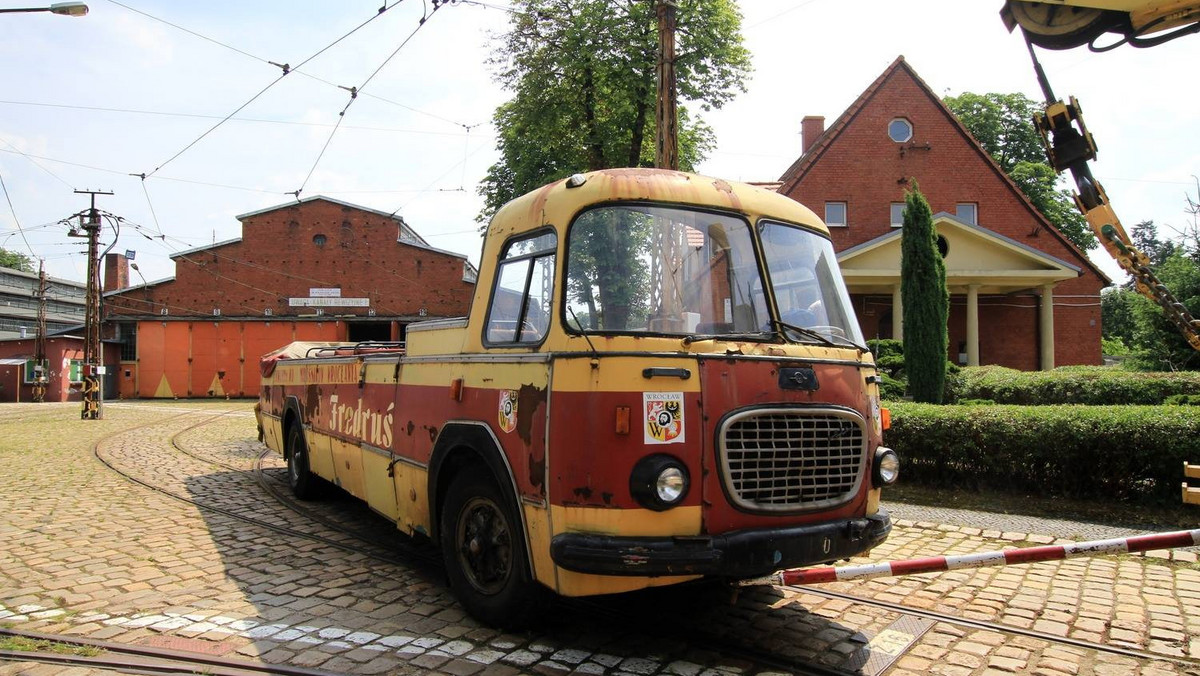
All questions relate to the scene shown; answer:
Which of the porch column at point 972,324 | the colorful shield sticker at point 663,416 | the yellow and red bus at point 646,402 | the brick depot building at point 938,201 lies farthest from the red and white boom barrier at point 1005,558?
the brick depot building at point 938,201

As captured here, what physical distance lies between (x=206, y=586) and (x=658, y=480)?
391 centimetres

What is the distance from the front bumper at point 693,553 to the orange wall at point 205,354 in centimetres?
3883

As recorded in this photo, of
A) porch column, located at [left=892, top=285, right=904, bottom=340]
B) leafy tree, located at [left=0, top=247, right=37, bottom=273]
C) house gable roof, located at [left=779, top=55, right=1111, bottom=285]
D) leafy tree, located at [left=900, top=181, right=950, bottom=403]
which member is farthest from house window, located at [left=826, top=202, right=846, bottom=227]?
leafy tree, located at [left=0, top=247, right=37, bottom=273]

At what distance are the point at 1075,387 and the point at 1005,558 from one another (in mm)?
14044

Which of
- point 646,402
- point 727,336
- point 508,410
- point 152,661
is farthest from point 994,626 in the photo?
point 152,661

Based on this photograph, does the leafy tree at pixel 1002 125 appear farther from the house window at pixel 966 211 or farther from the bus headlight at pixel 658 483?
the bus headlight at pixel 658 483

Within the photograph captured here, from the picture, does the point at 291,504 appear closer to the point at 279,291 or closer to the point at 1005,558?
the point at 1005,558

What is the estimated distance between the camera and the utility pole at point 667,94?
1170 cm

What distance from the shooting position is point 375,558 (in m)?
6.53

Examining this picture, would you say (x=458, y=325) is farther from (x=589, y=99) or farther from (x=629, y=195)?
(x=589, y=99)

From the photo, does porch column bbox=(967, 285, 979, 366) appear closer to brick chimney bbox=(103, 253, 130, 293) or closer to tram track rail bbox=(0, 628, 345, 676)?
tram track rail bbox=(0, 628, 345, 676)

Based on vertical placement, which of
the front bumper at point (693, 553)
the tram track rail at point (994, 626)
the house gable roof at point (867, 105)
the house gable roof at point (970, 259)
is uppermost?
the house gable roof at point (867, 105)

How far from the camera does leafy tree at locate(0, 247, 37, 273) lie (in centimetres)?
9312

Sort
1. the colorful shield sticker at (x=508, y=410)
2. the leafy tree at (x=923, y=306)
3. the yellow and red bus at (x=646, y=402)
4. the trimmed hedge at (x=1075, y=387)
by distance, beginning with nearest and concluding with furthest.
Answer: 1. the yellow and red bus at (x=646, y=402)
2. the colorful shield sticker at (x=508, y=410)
3. the trimmed hedge at (x=1075, y=387)
4. the leafy tree at (x=923, y=306)
